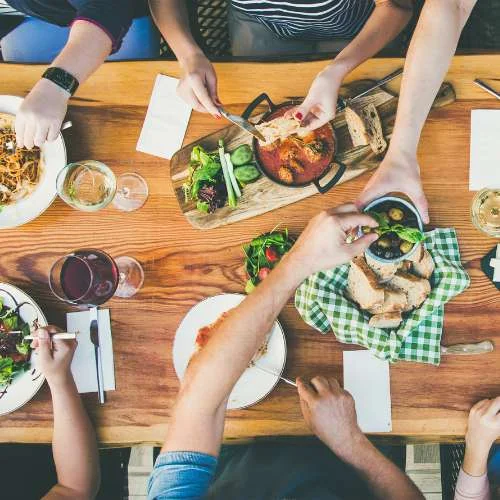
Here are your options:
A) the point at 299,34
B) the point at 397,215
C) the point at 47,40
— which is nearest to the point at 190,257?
the point at 397,215

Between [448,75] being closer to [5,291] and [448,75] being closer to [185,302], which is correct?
[185,302]

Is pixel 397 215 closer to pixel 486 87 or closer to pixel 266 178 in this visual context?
pixel 266 178

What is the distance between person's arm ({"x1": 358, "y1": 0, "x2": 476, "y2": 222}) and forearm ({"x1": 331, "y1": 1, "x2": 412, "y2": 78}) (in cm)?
14

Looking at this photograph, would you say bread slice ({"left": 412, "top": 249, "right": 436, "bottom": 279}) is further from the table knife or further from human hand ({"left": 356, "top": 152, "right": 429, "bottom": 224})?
the table knife

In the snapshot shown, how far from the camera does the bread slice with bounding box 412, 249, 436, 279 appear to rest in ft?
4.90

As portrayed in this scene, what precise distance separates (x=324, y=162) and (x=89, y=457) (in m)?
1.17

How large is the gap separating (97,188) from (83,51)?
412mm

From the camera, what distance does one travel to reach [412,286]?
149 cm

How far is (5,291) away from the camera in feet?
5.38

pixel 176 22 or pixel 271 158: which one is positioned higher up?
pixel 176 22

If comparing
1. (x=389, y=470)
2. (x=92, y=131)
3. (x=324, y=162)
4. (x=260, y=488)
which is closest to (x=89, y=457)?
(x=260, y=488)

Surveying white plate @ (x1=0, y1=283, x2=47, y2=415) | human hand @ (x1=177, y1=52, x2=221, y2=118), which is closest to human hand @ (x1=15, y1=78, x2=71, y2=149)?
human hand @ (x1=177, y1=52, x2=221, y2=118)

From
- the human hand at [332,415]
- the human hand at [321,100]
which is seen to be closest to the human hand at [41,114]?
the human hand at [321,100]

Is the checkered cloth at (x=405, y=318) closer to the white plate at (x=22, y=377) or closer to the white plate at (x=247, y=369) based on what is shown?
the white plate at (x=247, y=369)
